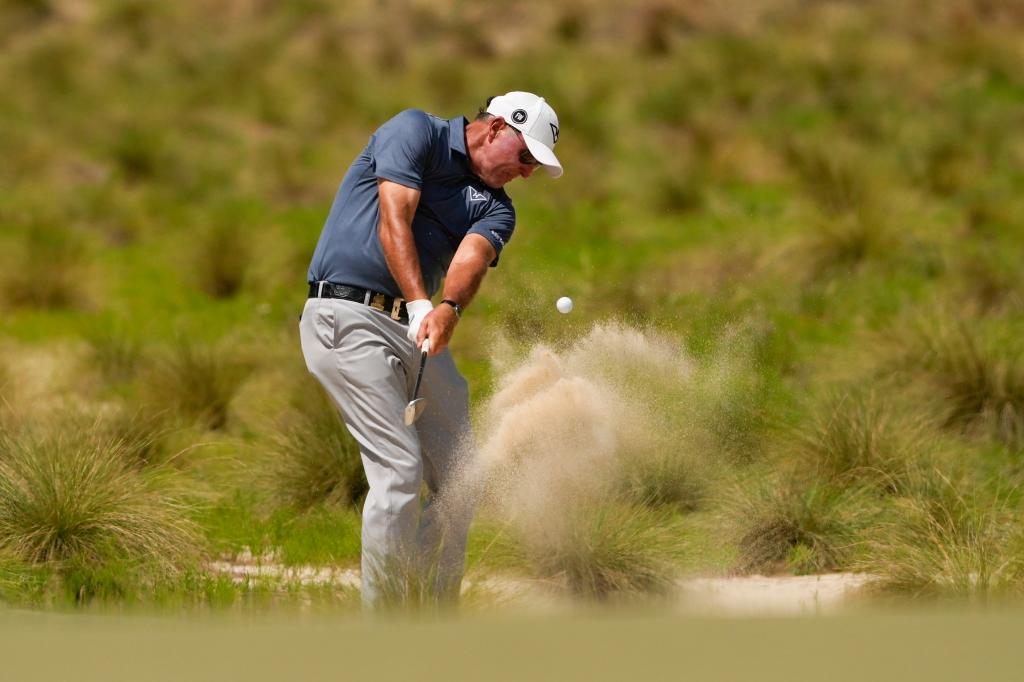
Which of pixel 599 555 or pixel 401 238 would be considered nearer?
pixel 401 238

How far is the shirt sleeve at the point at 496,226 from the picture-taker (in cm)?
629

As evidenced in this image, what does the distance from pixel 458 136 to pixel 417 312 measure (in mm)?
859

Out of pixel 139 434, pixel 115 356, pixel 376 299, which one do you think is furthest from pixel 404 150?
pixel 115 356

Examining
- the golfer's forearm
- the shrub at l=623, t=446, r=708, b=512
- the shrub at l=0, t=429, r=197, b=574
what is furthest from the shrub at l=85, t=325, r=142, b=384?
the golfer's forearm

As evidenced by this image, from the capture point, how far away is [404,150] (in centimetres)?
613

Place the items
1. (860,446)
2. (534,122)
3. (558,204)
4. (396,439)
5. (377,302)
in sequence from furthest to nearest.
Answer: (558,204) < (860,446) < (534,122) < (377,302) < (396,439)

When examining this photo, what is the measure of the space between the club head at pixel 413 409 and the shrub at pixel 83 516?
1665 mm

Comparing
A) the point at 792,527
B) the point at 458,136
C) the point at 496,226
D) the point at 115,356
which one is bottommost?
the point at 792,527

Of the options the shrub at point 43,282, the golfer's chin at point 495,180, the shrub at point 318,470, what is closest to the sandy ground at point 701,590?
the shrub at point 318,470

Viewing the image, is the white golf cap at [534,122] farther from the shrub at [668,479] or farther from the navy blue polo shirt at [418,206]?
the shrub at [668,479]

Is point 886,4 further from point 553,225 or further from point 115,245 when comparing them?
point 115,245

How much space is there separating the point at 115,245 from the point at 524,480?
1134cm

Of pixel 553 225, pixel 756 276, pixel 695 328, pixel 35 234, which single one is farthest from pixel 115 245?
pixel 695 328

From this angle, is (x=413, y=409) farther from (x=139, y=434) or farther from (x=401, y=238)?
(x=139, y=434)
